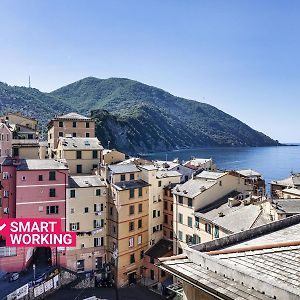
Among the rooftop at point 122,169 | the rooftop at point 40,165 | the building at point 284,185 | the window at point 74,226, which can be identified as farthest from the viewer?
the building at point 284,185

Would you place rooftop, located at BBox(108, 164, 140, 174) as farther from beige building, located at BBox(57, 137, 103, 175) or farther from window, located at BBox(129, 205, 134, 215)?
beige building, located at BBox(57, 137, 103, 175)

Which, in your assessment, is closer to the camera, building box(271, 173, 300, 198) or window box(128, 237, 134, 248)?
window box(128, 237, 134, 248)

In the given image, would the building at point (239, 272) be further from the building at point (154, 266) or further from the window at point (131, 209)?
the building at point (154, 266)

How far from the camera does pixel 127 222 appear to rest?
60.5m

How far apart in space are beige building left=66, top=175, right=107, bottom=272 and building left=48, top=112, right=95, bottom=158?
3058 cm

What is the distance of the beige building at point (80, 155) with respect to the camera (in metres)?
72.1

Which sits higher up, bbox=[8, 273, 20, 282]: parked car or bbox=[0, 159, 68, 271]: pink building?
Result: bbox=[0, 159, 68, 271]: pink building

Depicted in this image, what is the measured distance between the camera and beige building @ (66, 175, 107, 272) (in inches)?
2333

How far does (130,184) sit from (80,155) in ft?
52.5

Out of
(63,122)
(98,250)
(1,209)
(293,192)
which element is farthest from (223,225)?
(63,122)

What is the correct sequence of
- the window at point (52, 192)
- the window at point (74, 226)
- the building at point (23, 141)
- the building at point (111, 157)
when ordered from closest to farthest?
1. the window at point (52, 192)
2. the window at point (74, 226)
3. the building at point (23, 141)
4. the building at point (111, 157)

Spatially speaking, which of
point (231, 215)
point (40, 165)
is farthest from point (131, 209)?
point (231, 215)

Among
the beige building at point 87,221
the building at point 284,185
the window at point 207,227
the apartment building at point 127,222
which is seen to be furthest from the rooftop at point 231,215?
the building at point 284,185

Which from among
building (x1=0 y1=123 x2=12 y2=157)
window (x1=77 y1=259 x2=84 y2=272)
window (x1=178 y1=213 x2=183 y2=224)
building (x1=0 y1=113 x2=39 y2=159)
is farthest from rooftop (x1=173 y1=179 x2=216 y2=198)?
building (x1=0 y1=113 x2=39 y2=159)
